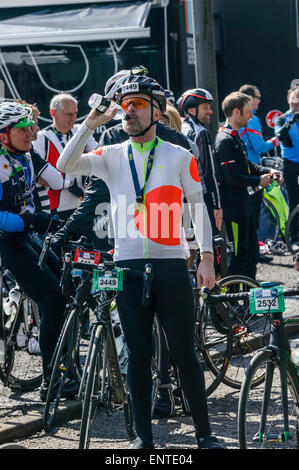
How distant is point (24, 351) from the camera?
6578mm

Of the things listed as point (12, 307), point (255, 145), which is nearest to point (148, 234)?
point (12, 307)

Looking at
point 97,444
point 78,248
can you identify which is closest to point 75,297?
point 78,248

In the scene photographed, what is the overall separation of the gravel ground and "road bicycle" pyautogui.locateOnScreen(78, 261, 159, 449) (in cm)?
21

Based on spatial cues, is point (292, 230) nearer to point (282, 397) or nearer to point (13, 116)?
point (13, 116)

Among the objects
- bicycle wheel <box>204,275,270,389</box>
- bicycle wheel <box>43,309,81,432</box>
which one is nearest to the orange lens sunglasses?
bicycle wheel <box>43,309,81,432</box>

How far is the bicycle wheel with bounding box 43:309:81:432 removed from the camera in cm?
555

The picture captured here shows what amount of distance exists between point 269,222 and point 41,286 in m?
6.31

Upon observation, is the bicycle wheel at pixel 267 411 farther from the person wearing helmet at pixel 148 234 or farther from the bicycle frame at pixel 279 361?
the person wearing helmet at pixel 148 234

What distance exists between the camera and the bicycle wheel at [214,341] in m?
6.20

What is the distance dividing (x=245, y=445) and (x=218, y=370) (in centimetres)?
173

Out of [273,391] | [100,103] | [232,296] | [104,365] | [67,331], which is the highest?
[100,103]

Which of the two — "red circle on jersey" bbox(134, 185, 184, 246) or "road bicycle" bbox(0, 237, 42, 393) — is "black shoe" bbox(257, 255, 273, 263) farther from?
"red circle on jersey" bbox(134, 185, 184, 246)

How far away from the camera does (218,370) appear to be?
625 centimetres

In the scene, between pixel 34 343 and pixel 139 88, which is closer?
pixel 139 88
